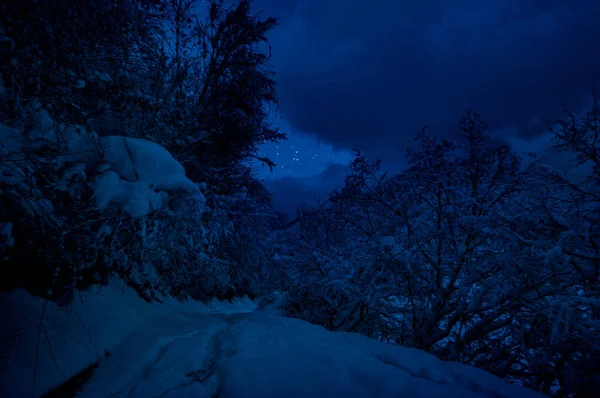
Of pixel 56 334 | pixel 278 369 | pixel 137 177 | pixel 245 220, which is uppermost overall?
pixel 245 220

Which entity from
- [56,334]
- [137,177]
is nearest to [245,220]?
[137,177]

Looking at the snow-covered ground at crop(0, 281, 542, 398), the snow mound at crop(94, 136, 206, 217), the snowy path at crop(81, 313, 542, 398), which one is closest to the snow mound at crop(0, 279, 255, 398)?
the snow-covered ground at crop(0, 281, 542, 398)

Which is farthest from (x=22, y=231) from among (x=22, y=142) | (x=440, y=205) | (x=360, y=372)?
(x=440, y=205)

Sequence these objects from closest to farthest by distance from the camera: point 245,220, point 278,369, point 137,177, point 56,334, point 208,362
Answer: point 278,369, point 56,334, point 208,362, point 137,177, point 245,220

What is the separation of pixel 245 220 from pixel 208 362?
2709 millimetres

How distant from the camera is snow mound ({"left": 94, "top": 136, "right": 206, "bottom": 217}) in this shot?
216 centimetres

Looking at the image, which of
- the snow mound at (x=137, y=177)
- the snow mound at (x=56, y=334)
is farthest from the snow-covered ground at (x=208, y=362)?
the snow mound at (x=137, y=177)

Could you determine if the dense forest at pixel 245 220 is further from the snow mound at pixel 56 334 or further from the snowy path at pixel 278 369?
the snowy path at pixel 278 369

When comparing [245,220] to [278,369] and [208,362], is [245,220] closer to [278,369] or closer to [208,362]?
[208,362]

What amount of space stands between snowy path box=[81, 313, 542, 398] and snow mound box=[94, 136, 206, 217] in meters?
1.37

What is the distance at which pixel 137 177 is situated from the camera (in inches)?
94.5

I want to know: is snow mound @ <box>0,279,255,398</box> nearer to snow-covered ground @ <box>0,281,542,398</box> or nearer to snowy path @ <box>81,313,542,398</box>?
snow-covered ground @ <box>0,281,542,398</box>

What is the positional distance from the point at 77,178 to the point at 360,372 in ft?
9.42

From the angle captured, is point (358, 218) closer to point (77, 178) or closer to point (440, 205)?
point (440, 205)
